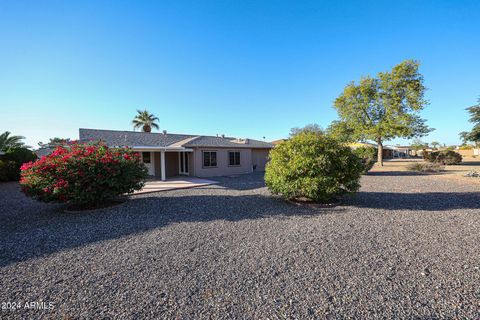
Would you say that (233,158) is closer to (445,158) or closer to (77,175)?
(77,175)

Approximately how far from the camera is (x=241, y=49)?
43.4 feet

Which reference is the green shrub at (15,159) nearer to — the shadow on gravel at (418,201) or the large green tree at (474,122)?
the shadow on gravel at (418,201)

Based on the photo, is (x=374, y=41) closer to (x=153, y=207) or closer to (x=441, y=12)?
(x=441, y=12)

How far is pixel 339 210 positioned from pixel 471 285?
3773 mm

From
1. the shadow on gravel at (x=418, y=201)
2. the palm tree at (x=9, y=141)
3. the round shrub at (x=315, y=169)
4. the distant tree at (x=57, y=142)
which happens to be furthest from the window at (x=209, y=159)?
the palm tree at (x=9, y=141)

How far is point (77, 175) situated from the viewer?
6.09 meters

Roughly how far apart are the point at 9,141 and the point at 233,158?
20.3 m

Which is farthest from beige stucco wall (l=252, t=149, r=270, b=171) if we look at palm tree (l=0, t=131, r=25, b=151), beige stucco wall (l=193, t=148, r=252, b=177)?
palm tree (l=0, t=131, r=25, b=151)

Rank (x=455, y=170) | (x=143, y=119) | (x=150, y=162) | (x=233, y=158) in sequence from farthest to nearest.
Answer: (x=143, y=119) < (x=455, y=170) < (x=233, y=158) < (x=150, y=162)

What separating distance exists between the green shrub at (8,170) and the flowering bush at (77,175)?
1140cm

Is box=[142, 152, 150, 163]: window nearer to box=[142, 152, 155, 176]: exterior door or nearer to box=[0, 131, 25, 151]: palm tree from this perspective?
box=[142, 152, 155, 176]: exterior door

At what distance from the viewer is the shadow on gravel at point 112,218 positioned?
4.23 metres

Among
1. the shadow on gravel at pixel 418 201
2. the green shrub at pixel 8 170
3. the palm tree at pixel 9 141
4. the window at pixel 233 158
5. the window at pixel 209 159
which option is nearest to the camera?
the shadow on gravel at pixel 418 201

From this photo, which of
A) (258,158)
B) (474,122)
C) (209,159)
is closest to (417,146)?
(474,122)
